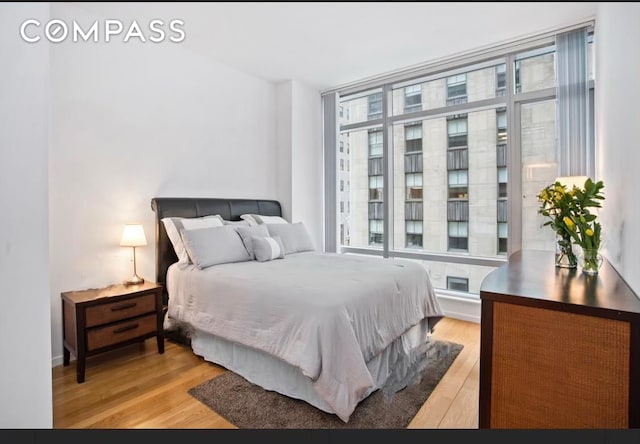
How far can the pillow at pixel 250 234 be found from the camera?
3.07 meters

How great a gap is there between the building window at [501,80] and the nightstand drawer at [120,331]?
→ 3793 mm

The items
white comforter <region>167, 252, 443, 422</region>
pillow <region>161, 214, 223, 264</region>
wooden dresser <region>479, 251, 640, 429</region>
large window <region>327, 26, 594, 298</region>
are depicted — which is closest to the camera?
wooden dresser <region>479, 251, 640, 429</region>

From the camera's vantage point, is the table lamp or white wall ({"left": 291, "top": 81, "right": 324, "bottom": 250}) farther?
white wall ({"left": 291, "top": 81, "right": 324, "bottom": 250})

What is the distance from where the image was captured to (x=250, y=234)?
10.3ft

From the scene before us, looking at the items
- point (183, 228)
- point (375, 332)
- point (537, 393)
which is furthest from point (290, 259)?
point (537, 393)

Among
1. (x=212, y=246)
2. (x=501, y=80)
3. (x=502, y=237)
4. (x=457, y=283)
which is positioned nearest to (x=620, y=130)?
(x=502, y=237)

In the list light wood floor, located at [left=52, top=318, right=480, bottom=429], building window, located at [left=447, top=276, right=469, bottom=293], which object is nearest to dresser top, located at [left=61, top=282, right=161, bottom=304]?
light wood floor, located at [left=52, top=318, right=480, bottom=429]

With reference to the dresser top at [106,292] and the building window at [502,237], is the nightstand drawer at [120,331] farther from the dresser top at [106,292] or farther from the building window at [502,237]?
the building window at [502,237]

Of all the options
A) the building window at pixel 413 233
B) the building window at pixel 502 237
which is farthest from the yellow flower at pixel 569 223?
the building window at pixel 413 233

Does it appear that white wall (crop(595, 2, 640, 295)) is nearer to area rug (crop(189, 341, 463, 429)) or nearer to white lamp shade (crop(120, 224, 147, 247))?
area rug (crop(189, 341, 463, 429))

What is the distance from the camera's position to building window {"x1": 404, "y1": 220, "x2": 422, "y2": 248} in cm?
398

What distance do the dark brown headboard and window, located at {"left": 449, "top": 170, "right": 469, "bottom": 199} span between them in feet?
7.35

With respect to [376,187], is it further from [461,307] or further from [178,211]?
[178,211]

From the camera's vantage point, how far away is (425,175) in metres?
3.90
